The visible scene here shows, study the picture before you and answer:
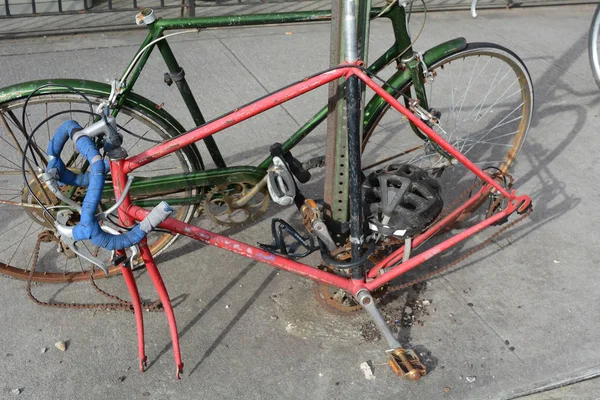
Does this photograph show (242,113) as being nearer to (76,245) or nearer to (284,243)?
(284,243)

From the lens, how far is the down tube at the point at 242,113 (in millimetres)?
2389

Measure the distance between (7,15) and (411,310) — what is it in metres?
4.29

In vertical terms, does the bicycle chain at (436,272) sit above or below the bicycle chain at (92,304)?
below

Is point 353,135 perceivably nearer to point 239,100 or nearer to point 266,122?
point 266,122

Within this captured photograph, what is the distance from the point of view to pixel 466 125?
4.52 meters

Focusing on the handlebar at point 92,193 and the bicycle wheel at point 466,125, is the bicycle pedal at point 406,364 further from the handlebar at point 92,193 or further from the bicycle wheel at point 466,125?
the handlebar at point 92,193

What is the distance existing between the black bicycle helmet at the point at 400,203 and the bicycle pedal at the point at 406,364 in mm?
499

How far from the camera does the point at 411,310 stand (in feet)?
10.1

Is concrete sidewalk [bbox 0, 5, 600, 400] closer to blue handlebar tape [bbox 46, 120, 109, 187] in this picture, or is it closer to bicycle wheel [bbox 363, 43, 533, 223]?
bicycle wheel [bbox 363, 43, 533, 223]

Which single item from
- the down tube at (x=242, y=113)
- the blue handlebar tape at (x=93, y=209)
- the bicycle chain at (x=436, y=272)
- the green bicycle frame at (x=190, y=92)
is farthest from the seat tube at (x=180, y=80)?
the bicycle chain at (x=436, y=272)

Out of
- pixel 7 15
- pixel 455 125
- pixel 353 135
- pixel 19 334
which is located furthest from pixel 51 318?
pixel 7 15

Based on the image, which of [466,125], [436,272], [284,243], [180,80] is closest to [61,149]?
[180,80]

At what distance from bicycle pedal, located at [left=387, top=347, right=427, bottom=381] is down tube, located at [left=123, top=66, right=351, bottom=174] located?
116cm

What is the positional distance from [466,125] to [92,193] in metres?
3.07
